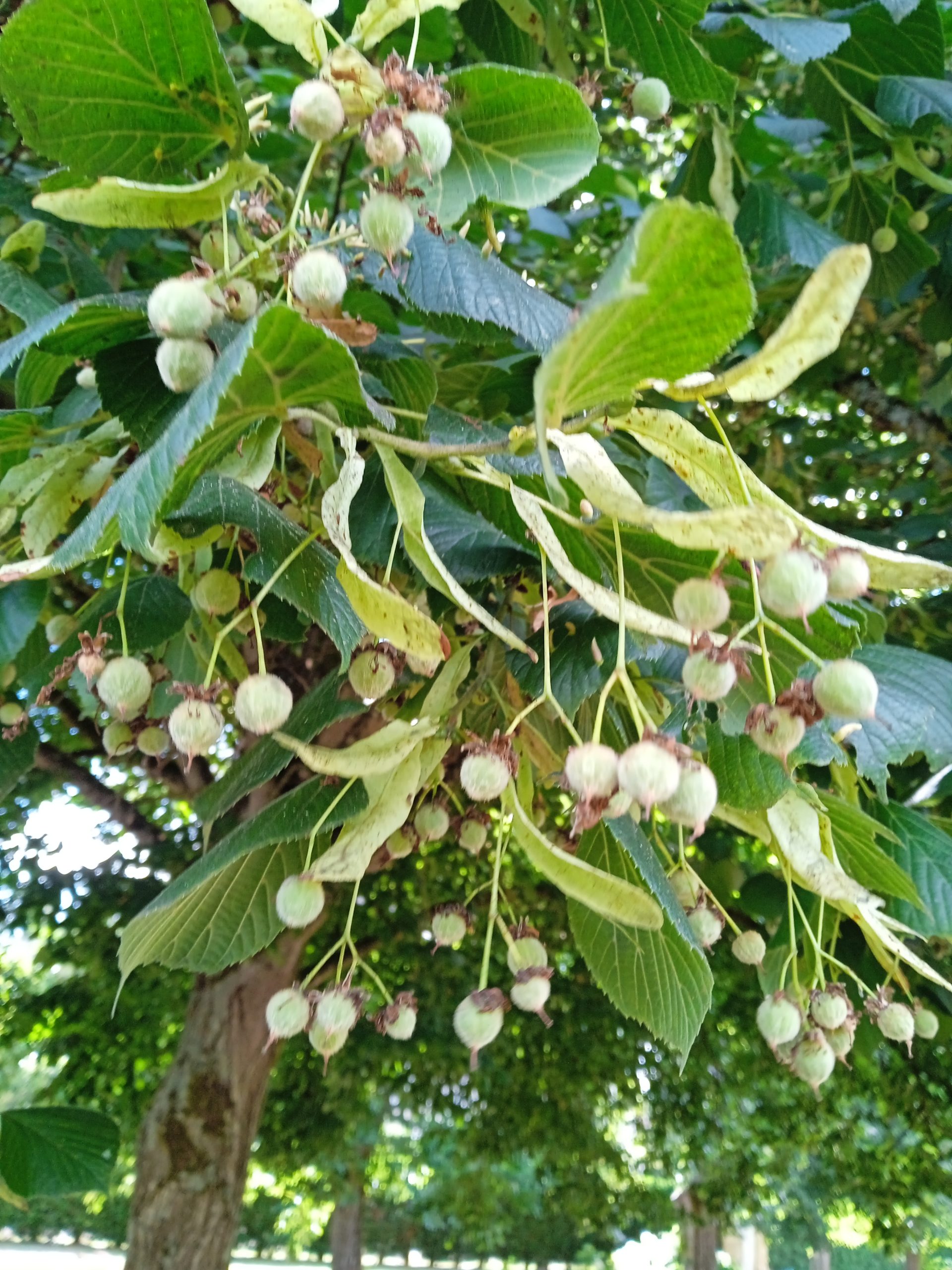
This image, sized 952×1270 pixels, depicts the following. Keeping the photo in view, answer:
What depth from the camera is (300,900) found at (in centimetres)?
71

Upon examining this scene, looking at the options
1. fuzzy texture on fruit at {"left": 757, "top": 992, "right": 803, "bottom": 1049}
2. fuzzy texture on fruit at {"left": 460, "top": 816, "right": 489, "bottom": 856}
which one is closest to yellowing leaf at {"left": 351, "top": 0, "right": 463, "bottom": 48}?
fuzzy texture on fruit at {"left": 460, "top": 816, "right": 489, "bottom": 856}

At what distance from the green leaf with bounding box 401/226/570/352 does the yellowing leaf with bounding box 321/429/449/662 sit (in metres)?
0.20

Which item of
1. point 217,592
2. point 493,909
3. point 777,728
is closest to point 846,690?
point 777,728

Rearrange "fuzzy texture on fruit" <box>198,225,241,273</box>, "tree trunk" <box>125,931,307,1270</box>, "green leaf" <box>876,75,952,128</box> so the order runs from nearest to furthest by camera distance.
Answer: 1. "fuzzy texture on fruit" <box>198,225,241,273</box>
2. "green leaf" <box>876,75,952,128</box>
3. "tree trunk" <box>125,931,307,1270</box>

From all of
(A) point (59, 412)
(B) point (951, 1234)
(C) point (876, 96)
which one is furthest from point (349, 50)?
(B) point (951, 1234)

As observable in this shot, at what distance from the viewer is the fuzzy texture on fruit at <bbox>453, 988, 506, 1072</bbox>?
0.76 m

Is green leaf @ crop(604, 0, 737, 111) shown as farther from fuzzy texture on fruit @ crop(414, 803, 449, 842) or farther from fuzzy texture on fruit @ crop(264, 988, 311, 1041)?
fuzzy texture on fruit @ crop(264, 988, 311, 1041)

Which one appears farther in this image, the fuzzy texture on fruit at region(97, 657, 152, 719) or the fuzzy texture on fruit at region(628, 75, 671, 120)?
the fuzzy texture on fruit at region(628, 75, 671, 120)

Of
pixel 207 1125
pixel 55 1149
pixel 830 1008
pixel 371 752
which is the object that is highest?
pixel 371 752

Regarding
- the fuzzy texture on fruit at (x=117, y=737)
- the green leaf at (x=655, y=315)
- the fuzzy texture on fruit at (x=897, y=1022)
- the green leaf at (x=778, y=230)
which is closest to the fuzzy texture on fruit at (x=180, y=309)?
the green leaf at (x=655, y=315)

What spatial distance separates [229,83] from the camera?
670mm

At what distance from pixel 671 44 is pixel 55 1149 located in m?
1.90

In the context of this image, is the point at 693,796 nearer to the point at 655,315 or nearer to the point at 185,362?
the point at 655,315

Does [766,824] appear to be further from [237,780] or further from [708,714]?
[237,780]
